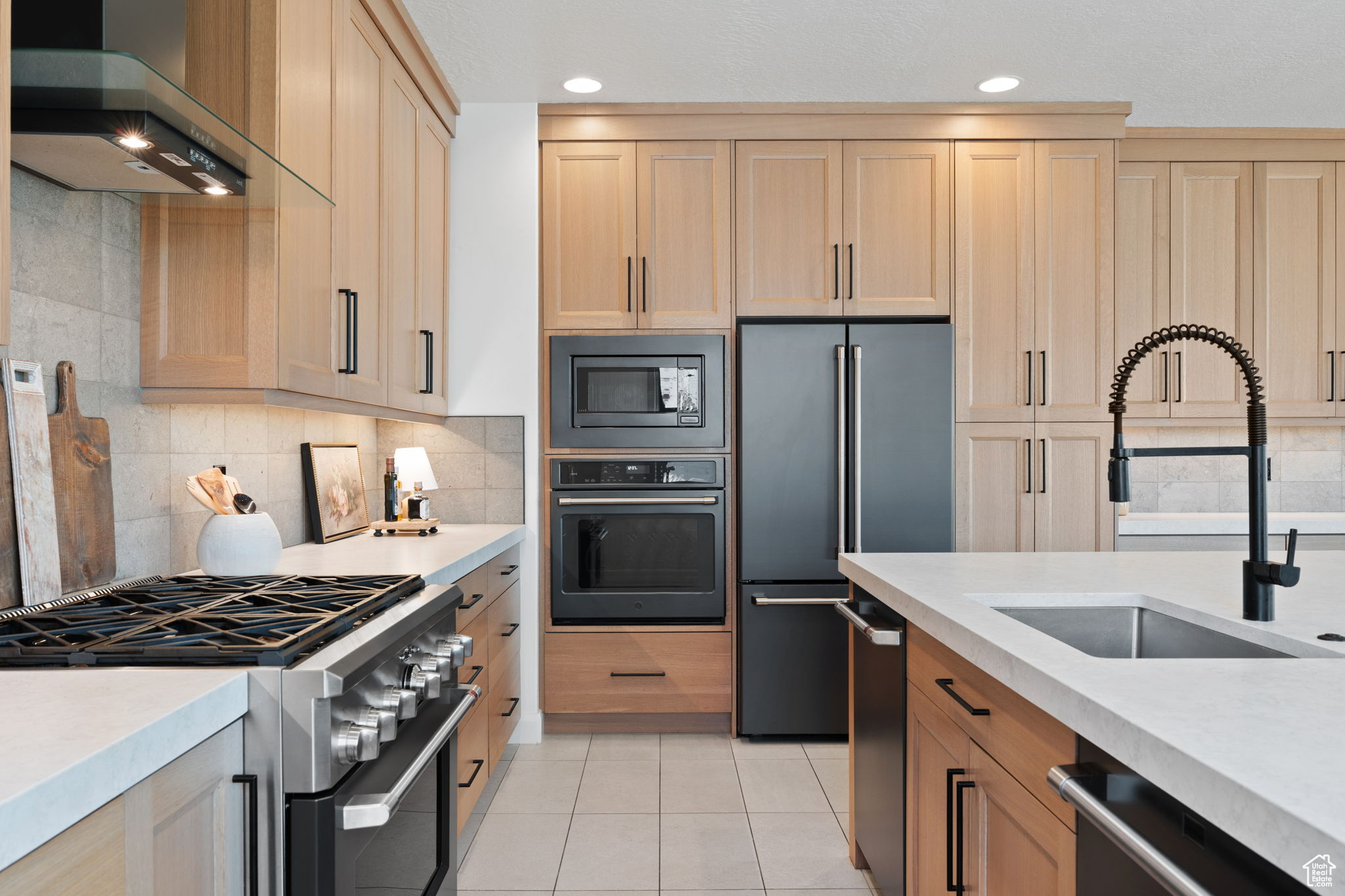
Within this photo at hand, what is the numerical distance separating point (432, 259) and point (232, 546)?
1.56m

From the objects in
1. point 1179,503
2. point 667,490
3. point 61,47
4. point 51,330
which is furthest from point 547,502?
point 1179,503

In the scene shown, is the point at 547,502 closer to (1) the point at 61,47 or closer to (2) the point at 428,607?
(2) the point at 428,607

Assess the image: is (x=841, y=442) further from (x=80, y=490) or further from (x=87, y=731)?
(x=87, y=731)

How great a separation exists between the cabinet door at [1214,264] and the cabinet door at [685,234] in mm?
1981

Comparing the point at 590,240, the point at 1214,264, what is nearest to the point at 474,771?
the point at 590,240

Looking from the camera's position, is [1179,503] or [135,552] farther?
[1179,503]

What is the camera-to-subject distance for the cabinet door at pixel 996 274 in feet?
10.6

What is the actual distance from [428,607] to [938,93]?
275 cm

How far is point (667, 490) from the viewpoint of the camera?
319 cm

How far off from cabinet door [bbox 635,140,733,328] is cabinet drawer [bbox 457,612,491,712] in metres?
1.38

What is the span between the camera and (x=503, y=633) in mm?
2783

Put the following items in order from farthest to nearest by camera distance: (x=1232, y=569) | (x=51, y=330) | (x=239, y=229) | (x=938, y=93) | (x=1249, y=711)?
(x=938, y=93) < (x=1232, y=569) < (x=239, y=229) < (x=51, y=330) < (x=1249, y=711)

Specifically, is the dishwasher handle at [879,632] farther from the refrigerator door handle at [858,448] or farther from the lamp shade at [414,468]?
the lamp shade at [414,468]

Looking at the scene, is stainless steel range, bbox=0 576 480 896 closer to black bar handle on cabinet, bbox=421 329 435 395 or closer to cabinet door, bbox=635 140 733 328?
black bar handle on cabinet, bbox=421 329 435 395
